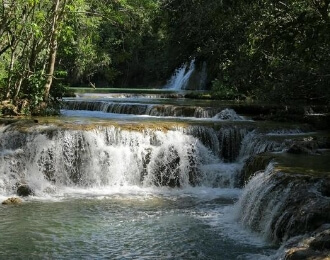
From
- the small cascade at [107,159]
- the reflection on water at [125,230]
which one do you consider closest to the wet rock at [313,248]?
the reflection on water at [125,230]

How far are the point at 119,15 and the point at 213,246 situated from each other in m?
10.4

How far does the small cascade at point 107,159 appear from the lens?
11.9 metres

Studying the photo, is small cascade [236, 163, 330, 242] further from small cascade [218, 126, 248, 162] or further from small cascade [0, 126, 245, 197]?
small cascade [218, 126, 248, 162]

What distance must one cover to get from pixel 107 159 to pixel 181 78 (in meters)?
24.9

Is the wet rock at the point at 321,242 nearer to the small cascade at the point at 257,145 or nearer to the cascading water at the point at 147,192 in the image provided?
the cascading water at the point at 147,192

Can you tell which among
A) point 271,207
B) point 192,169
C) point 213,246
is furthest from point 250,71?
point 213,246

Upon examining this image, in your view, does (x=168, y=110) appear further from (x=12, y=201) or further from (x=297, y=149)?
(x=12, y=201)

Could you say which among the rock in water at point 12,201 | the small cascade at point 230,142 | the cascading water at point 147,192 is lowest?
the rock in water at point 12,201

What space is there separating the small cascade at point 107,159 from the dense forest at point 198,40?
280 cm

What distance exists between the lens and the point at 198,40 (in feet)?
72.3

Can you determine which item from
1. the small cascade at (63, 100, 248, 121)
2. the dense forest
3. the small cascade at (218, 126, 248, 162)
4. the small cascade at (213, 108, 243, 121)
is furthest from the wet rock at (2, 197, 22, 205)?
the small cascade at (213, 108, 243, 121)

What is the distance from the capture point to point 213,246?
739 cm

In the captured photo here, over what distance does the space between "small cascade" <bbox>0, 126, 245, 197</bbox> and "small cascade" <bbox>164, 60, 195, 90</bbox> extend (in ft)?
69.4

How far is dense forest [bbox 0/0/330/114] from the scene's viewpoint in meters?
10.1
